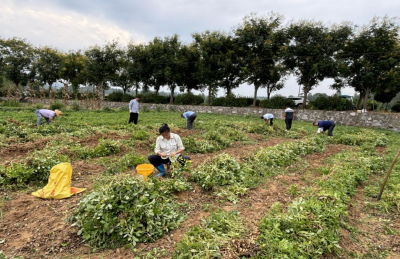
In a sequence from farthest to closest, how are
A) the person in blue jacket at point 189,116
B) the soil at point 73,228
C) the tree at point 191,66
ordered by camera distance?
the tree at point 191,66, the person in blue jacket at point 189,116, the soil at point 73,228

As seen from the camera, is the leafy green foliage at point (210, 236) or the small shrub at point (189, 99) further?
the small shrub at point (189, 99)

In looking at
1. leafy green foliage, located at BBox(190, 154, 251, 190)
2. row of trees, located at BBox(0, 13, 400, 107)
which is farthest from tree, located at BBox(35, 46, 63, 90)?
leafy green foliage, located at BBox(190, 154, 251, 190)

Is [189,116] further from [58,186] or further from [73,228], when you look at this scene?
[73,228]

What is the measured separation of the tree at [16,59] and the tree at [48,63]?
1.68 metres

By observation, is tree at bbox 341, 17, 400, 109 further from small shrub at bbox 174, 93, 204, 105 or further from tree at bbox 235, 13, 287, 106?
small shrub at bbox 174, 93, 204, 105

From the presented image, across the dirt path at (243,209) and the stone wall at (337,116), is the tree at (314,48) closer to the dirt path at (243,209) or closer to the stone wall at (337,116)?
the stone wall at (337,116)

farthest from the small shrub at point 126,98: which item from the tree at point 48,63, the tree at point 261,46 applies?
the tree at point 261,46

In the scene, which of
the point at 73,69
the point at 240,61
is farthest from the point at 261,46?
the point at 73,69

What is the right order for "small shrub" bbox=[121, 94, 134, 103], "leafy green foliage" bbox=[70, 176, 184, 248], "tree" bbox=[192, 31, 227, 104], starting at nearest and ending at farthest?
"leafy green foliage" bbox=[70, 176, 184, 248], "tree" bbox=[192, 31, 227, 104], "small shrub" bbox=[121, 94, 134, 103]

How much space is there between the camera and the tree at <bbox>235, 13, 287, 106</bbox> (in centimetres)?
1981

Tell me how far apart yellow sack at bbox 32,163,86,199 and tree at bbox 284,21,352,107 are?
18126mm

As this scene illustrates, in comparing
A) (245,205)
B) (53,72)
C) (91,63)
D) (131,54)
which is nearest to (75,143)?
(245,205)

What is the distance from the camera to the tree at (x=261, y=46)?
65.0 feet

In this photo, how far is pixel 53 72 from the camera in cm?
3269
